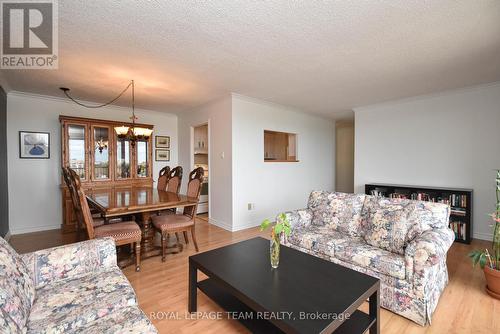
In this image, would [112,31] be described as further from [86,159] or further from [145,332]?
[86,159]

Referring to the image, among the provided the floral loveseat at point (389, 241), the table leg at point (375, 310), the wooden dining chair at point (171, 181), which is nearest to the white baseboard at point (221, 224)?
the wooden dining chair at point (171, 181)

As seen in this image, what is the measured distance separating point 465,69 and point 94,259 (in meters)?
4.39

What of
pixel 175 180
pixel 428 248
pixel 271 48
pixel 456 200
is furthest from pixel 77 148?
pixel 456 200

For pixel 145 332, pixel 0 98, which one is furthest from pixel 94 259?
pixel 0 98

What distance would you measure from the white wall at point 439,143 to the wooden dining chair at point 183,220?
3.53 meters

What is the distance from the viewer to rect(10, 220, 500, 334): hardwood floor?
1681 millimetres

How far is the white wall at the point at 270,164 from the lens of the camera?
4102mm

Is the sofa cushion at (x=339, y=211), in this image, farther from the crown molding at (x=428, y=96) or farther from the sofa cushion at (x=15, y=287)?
the crown molding at (x=428, y=96)

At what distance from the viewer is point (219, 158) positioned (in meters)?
4.30

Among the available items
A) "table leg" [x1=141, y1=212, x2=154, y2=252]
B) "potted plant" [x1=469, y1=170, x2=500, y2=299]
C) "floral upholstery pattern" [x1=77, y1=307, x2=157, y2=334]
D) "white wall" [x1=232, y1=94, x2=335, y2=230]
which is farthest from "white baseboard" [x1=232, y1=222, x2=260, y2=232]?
"potted plant" [x1=469, y1=170, x2=500, y2=299]

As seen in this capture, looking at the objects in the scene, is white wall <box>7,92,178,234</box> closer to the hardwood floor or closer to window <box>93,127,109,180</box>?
window <box>93,127,109,180</box>

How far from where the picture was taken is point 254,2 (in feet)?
5.57

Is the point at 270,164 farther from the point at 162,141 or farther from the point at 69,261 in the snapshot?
the point at 69,261

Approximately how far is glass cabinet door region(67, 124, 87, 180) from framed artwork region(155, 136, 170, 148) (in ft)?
4.64
